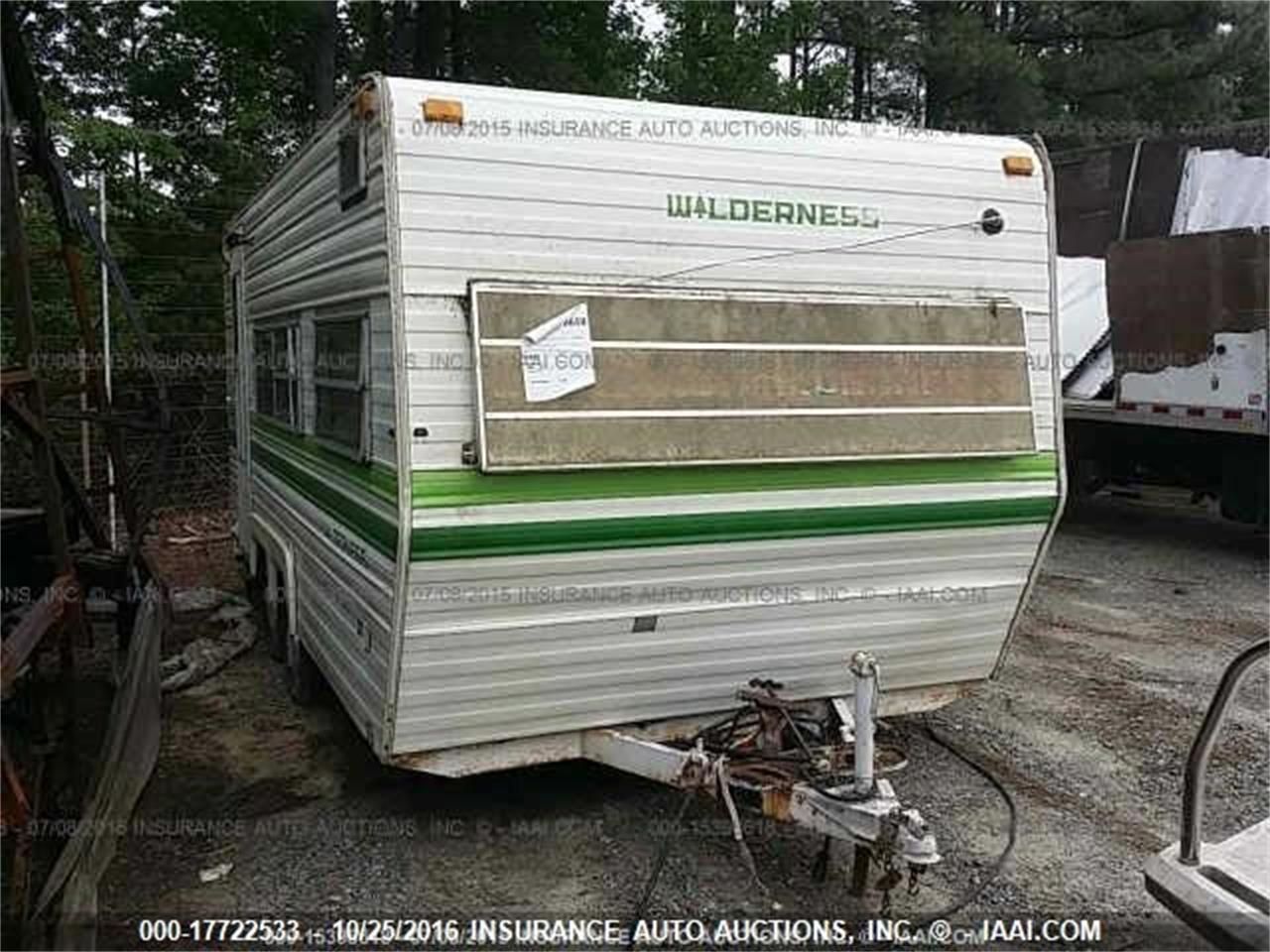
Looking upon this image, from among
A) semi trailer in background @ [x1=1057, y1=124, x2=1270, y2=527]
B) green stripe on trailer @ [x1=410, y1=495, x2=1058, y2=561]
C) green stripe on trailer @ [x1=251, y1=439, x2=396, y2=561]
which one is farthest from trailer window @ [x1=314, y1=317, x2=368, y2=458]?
Answer: semi trailer in background @ [x1=1057, y1=124, x2=1270, y2=527]

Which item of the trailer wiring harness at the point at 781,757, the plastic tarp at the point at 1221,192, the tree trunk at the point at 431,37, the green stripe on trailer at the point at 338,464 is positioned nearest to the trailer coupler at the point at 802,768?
the trailer wiring harness at the point at 781,757

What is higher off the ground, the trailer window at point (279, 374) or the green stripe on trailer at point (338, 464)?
the trailer window at point (279, 374)

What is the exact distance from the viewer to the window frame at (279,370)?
5.22 meters

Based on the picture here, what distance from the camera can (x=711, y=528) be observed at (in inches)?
152

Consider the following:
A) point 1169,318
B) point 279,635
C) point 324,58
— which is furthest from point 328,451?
point 324,58

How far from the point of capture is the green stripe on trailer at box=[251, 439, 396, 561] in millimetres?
3637

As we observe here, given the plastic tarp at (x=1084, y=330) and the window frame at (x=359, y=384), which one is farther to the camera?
the plastic tarp at (x=1084, y=330)

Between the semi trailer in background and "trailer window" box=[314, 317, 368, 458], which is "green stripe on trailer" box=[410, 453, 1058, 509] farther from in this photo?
the semi trailer in background

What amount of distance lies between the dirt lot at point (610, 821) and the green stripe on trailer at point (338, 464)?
1.26 m

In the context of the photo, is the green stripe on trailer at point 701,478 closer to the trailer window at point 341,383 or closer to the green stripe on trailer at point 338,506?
the green stripe on trailer at point 338,506

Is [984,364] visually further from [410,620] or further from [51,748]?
[51,748]

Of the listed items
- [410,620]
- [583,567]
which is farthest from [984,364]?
[410,620]

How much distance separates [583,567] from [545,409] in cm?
56

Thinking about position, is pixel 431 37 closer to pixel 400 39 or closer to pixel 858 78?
pixel 400 39
